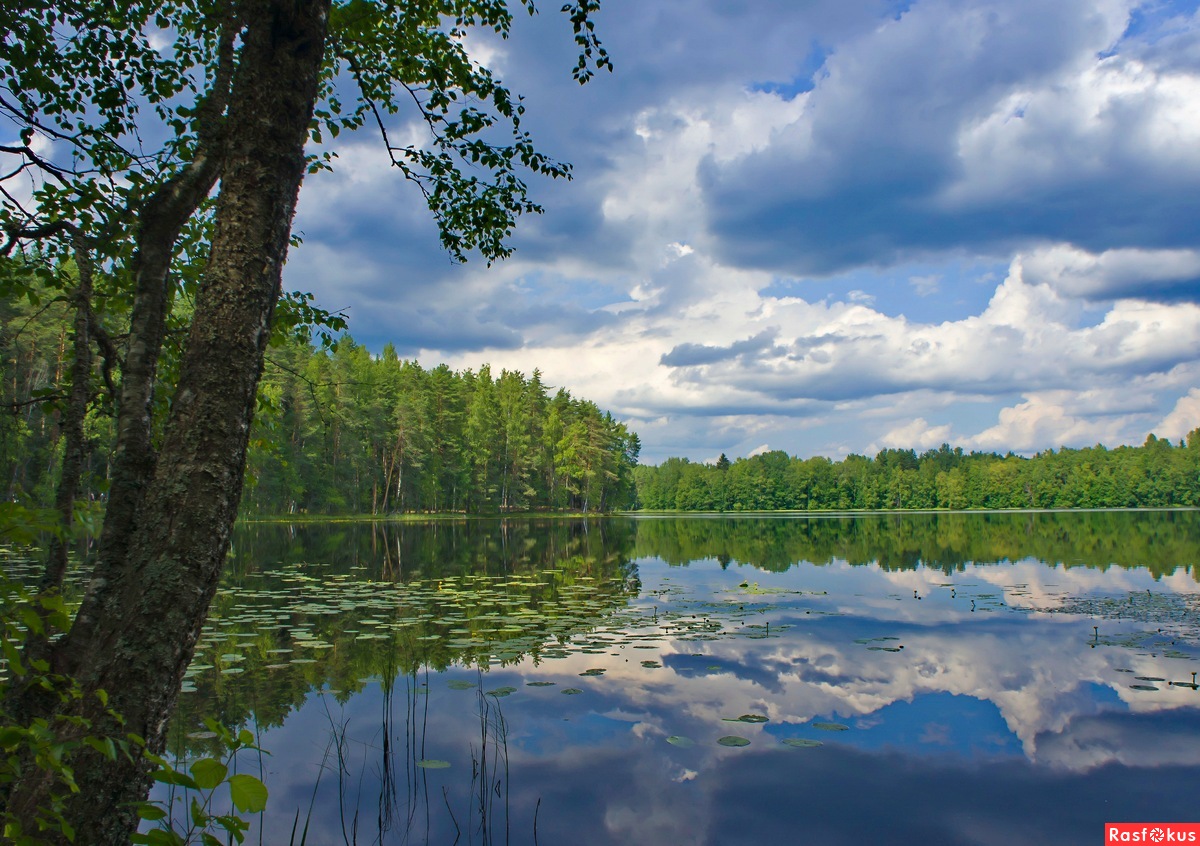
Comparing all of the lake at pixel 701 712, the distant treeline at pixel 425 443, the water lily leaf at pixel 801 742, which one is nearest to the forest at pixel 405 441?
the distant treeline at pixel 425 443

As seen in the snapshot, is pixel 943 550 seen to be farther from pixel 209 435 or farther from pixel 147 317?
pixel 209 435

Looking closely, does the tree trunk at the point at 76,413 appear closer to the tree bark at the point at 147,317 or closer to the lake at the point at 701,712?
the tree bark at the point at 147,317

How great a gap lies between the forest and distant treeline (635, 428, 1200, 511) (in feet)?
172

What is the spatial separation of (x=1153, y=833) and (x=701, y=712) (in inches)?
177

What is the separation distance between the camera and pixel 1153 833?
20.4 ft

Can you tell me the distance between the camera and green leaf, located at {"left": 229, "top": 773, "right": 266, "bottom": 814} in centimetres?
206

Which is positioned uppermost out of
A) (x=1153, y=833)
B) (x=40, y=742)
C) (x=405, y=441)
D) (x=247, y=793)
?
(x=405, y=441)

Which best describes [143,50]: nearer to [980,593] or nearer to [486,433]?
[980,593]

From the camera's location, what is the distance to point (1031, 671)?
435 inches

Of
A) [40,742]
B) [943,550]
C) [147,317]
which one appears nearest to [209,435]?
[40,742]

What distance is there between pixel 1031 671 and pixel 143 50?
13836mm

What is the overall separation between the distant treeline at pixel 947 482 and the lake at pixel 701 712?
127 m

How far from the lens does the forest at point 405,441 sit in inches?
1832

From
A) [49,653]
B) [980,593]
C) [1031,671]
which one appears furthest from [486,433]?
[49,653]
